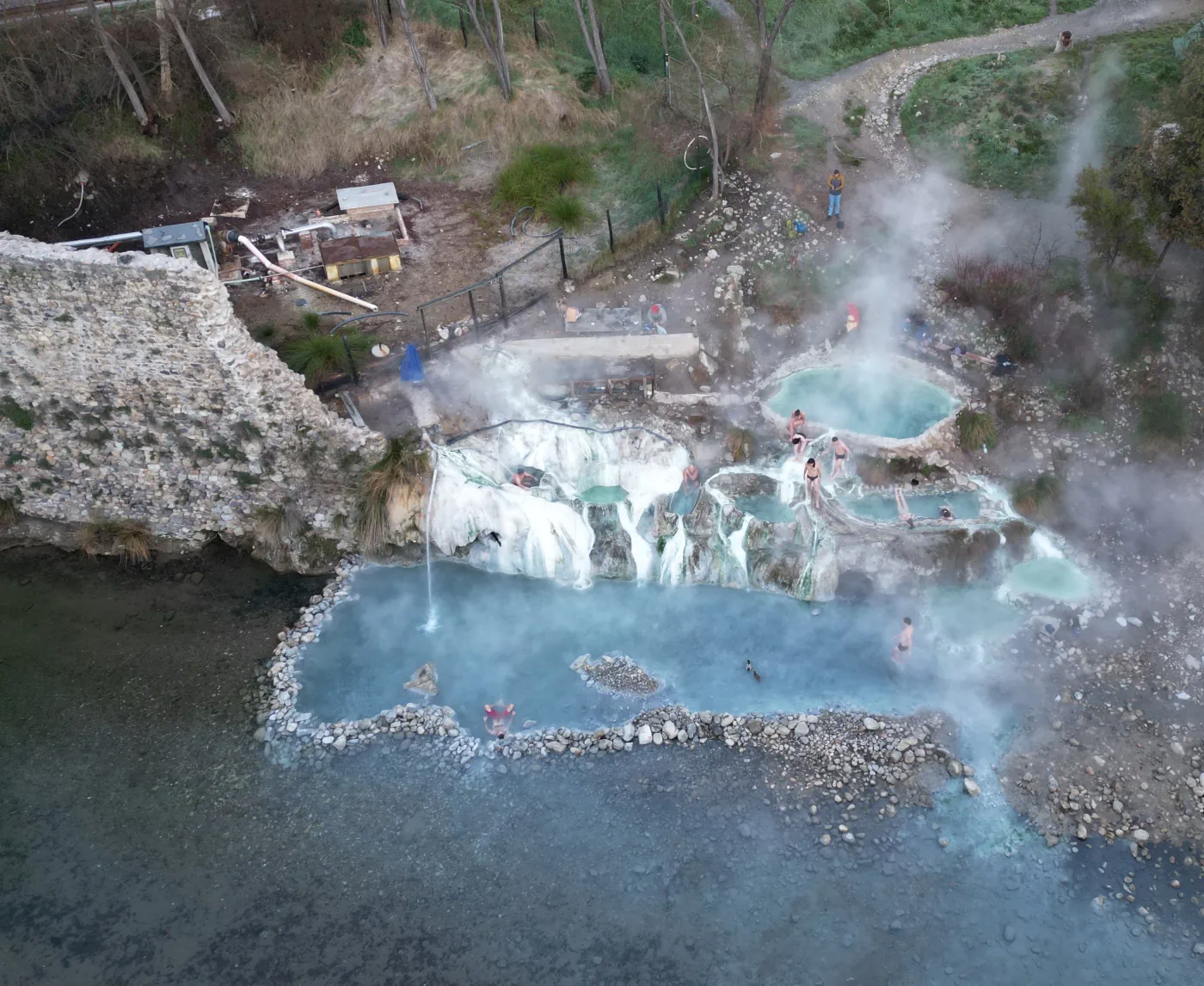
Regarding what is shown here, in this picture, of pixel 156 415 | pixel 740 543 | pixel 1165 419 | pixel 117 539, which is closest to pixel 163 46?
pixel 156 415

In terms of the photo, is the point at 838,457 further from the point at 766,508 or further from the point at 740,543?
the point at 740,543

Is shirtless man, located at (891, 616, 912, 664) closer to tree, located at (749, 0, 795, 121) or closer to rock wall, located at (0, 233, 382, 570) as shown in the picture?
rock wall, located at (0, 233, 382, 570)

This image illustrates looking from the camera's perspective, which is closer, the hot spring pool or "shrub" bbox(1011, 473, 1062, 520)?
the hot spring pool

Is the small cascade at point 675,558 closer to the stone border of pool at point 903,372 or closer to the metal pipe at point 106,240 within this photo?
the stone border of pool at point 903,372

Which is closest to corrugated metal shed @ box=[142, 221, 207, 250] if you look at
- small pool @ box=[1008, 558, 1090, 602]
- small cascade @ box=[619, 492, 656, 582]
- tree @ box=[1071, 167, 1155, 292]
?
small cascade @ box=[619, 492, 656, 582]

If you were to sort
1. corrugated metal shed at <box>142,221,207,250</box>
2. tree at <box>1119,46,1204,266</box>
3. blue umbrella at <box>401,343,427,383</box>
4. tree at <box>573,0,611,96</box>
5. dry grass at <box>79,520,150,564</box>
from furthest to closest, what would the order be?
tree at <box>573,0,611,96</box>
corrugated metal shed at <box>142,221,207,250</box>
dry grass at <box>79,520,150,564</box>
blue umbrella at <box>401,343,427,383</box>
tree at <box>1119,46,1204,266</box>

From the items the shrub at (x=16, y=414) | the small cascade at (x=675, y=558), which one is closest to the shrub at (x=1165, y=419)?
the small cascade at (x=675, y=558)
